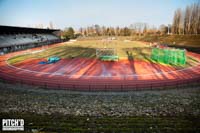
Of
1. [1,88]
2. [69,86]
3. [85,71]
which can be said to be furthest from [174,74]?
[1,88]

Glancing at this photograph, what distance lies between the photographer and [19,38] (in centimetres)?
5666

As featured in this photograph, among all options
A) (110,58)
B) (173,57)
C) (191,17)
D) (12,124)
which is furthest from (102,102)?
(191,17)

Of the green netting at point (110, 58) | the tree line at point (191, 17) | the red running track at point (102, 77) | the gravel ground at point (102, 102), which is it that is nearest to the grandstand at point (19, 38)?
the red running track at point (102, 77)

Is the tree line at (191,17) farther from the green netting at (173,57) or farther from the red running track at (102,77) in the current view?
the red running track at (102,77)

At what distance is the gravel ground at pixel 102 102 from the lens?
14477 millimetres

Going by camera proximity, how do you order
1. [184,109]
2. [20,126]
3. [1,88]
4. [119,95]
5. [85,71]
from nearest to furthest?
[20,126]
[184,109]
[119,95]
[1,88]
[85,71]

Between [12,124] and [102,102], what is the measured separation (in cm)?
717

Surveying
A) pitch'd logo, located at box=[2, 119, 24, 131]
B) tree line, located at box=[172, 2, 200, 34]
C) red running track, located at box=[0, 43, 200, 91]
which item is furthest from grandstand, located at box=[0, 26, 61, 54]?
tree line, located at box=[172, 2, 200, 34]

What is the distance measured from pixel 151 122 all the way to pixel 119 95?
6.71m

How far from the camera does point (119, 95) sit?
19.1 metres

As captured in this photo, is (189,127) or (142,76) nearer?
(189,127)

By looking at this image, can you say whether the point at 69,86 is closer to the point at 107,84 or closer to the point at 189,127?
the point at 107,84

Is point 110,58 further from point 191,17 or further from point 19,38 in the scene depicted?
point 19,38

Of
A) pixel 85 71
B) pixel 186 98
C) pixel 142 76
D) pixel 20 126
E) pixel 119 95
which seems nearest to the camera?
pixel 20 126
